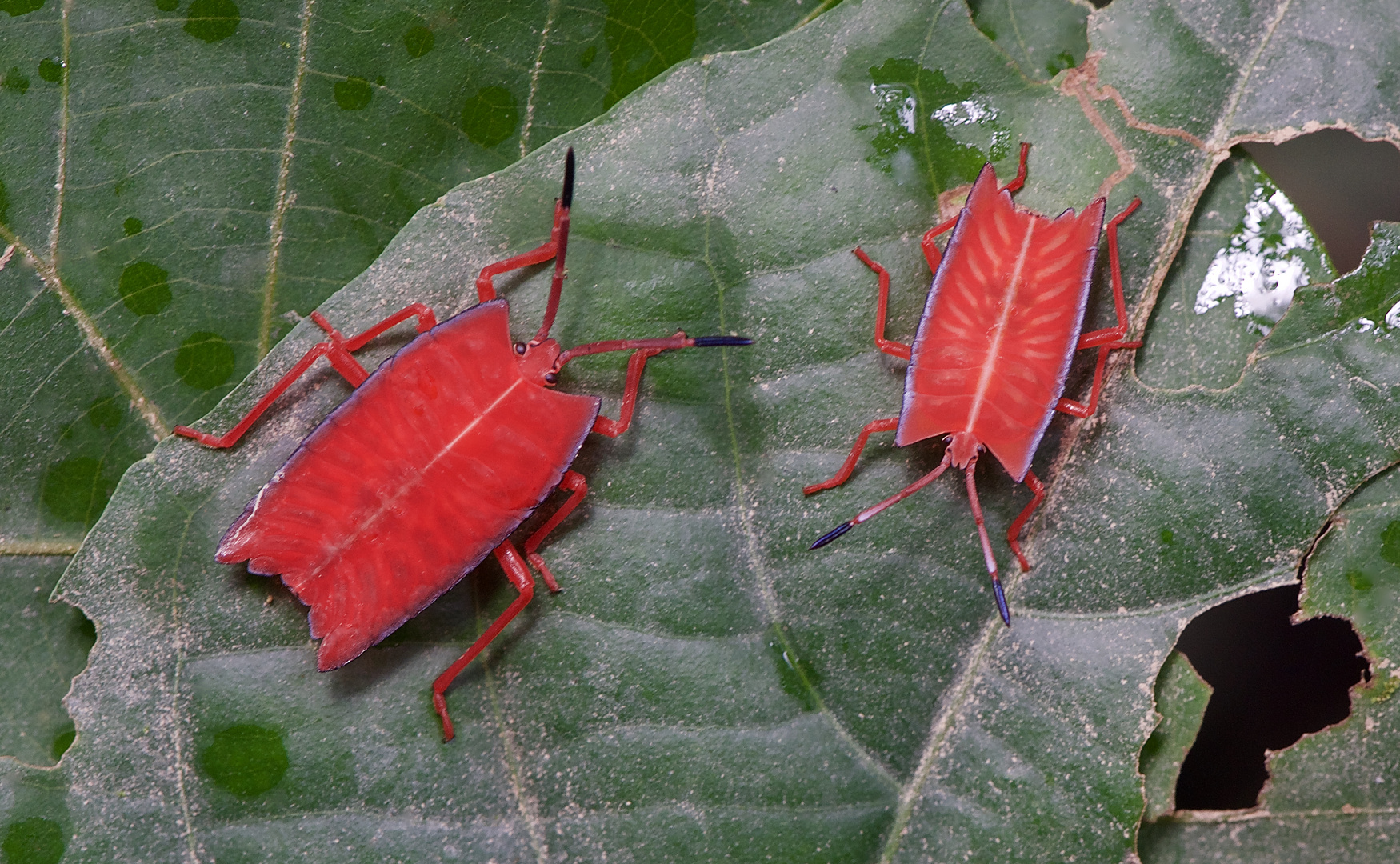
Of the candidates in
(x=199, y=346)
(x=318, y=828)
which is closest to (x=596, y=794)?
(x=318, y=828)

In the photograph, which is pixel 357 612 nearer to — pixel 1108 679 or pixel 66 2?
pixel 66 2

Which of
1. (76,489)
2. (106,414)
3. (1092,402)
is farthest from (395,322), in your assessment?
(1092,402)

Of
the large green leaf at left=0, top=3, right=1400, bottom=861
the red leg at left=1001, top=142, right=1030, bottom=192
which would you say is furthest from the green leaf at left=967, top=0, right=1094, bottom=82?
the red leg at left=1001, top=142, right=1030, bottom=192

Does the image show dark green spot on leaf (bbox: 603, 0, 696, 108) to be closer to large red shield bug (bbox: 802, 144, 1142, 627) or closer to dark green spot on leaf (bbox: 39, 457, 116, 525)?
large red shield bug (bbox: 802, 144, 1142, 627)

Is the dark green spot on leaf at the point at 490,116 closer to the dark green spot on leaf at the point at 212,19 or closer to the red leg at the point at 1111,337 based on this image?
the dark green spot on leaf at the point at 212,19

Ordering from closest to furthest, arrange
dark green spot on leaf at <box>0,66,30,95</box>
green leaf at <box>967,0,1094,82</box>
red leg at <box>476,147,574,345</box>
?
1. red leg at <box>476,147,574,345</box>
2. dark green spot on leaf at <box>0,66,30,95</box>
3. green leaf at <box>967,0,1094,82</box>

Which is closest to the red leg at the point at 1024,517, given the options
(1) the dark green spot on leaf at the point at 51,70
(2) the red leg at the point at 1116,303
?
(2) the red leg at the point at 1116,303

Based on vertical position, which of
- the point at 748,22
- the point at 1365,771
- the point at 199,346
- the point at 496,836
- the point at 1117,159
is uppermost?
the point at 748,22

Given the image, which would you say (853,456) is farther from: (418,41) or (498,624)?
(418,41)
